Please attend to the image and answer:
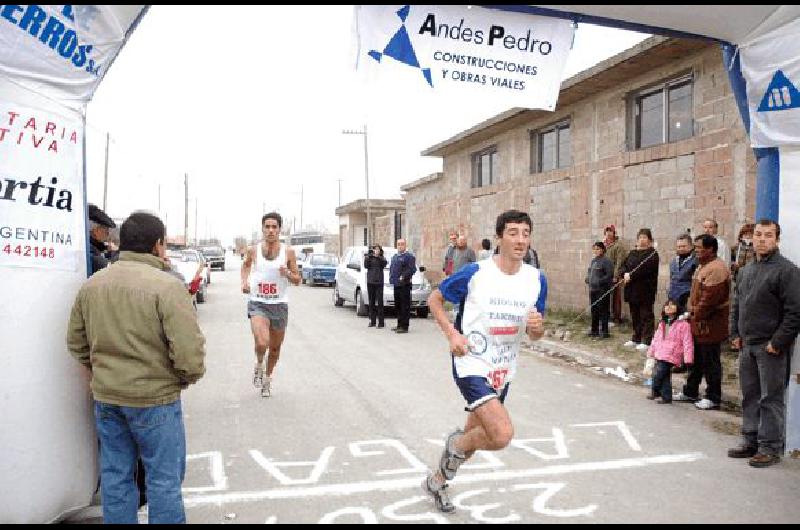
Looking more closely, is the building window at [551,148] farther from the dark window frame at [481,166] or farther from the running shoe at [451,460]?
the running shoe at [451,460]

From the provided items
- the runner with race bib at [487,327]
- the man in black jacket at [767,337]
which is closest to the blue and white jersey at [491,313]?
the runner with race bib at [487,327]

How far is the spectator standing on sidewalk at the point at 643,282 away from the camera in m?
9.70

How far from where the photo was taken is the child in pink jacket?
264 inches

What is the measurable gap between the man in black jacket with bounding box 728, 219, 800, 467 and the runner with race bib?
2.23 m

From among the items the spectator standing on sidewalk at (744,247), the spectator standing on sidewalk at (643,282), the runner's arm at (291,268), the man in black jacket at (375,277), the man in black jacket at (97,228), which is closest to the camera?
the man in black jacket at (97,228)

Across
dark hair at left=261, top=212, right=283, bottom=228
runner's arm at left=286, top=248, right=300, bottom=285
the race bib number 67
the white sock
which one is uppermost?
dark hair at left=261, top=212, right=283, bottom=228

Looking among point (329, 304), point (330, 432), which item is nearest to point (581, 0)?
point (330, 432)

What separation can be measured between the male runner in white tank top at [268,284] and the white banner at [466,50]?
8.70 feet

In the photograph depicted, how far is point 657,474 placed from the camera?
4.69m

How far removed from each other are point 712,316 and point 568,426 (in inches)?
78.5

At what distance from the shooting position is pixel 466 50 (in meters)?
5.05

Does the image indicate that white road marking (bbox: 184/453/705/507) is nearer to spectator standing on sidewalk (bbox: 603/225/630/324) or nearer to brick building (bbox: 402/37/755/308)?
spectator standing on sidewalk (bbox: 603/225/630/324)

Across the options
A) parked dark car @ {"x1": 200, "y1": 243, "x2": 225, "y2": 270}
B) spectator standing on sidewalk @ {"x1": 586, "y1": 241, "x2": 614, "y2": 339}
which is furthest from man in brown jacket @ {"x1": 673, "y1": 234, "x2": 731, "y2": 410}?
parked dark car @ {"x1": 200, "y1": 243, "x2": 225, "y2": 270}

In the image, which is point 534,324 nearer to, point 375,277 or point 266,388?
point 266,388
